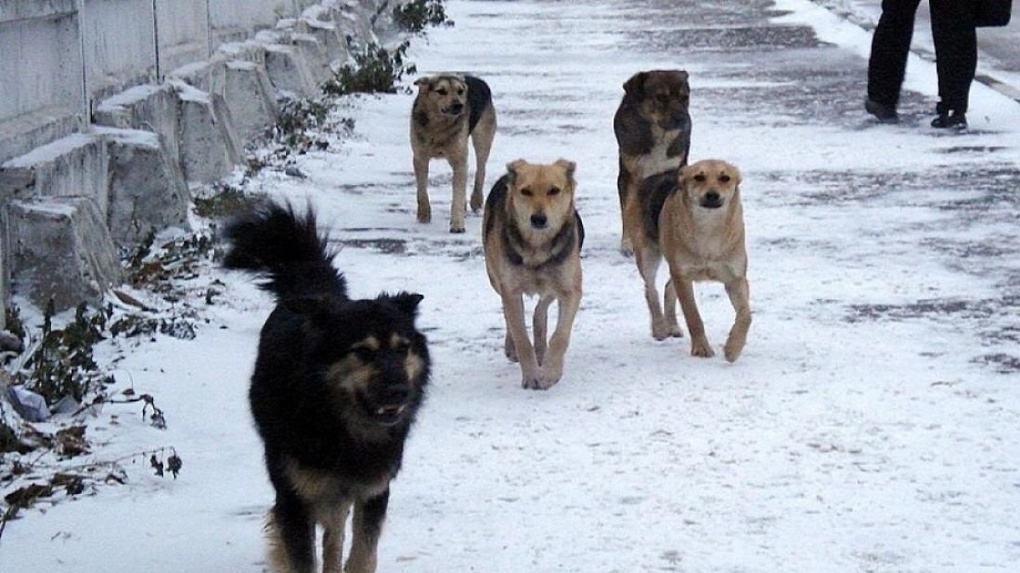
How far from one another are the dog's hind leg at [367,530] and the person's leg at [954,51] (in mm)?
9290

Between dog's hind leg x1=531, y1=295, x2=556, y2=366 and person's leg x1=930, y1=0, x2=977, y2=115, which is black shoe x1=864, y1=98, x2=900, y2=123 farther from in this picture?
dog's hind leg x1=531, y1=295, x2=556, y2=366

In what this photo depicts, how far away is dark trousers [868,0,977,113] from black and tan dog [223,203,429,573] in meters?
9.17

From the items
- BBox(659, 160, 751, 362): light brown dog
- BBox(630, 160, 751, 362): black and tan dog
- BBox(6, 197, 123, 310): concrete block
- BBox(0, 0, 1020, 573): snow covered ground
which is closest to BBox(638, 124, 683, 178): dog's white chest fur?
BBox(0, 0, 1020, 573): snow covered ground

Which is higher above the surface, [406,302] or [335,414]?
[406,302]

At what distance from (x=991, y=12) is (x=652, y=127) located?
14.3ft

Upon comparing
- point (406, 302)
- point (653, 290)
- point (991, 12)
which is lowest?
point (653, 290)

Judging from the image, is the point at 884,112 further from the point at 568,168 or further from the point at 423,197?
the point at 568,168

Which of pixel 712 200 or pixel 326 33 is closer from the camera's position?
pixel 712 200

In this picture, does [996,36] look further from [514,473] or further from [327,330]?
[327,330]

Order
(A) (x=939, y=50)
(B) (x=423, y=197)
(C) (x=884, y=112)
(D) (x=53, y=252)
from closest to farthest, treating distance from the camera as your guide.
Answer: (D) (x=53, y=252) < (B) (x=423, y=197) < (A) (x=939, y=50) < (C) (x=884, y=112)

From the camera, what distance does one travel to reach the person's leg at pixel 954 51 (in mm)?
13062

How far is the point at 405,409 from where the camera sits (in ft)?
15.4

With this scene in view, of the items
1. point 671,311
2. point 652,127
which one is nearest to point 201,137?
point 652,127

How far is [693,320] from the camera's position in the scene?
7.46 m
